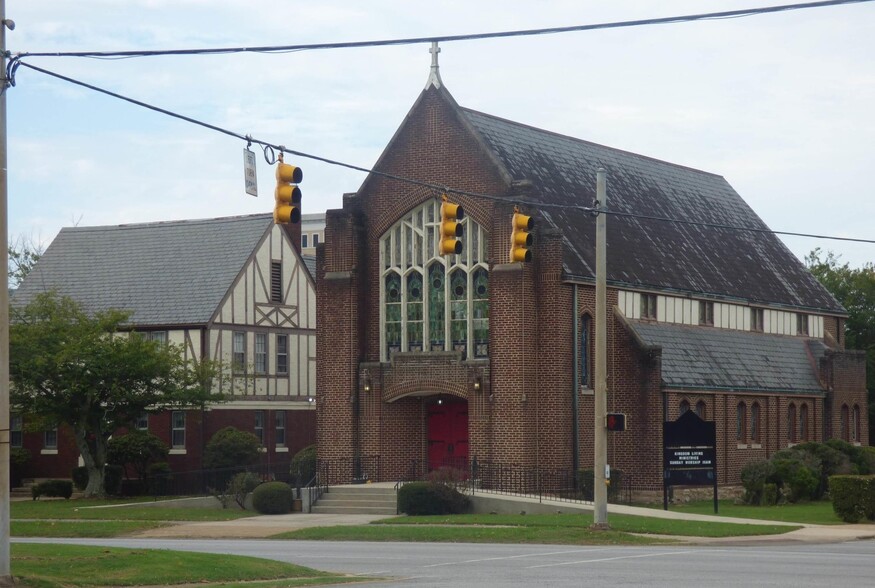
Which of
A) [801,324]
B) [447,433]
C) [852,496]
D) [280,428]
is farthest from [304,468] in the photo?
[801,324]

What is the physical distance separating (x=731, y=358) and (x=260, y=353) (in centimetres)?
1964

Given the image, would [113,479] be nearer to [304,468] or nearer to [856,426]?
[304,468]

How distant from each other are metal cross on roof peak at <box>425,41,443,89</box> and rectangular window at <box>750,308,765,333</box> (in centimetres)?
1678

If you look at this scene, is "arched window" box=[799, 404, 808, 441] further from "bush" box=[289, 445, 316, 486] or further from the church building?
"bush" box=[289, 445, 316, 486]

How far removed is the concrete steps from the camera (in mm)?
41031

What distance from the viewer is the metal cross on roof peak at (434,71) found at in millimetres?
44469

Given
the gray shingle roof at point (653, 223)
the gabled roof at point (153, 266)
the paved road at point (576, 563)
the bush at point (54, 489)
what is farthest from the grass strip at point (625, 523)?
the gabled roof at point (153, 266)

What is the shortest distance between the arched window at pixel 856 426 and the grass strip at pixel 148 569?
121 feet

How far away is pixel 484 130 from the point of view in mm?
45312

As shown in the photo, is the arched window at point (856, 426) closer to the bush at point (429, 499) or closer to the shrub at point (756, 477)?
the shrub at point (756, 477)

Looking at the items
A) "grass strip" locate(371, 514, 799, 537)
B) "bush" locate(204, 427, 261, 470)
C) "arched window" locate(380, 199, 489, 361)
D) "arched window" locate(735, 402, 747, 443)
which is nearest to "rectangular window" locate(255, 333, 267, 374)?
"bush" locate(204, 427, 261, 470)

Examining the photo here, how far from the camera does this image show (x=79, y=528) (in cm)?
3694

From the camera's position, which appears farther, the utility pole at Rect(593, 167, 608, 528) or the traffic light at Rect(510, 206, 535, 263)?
the utility pole at Rect(593, 167, 608, 528)

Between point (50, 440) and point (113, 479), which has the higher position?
point (50, 440)
